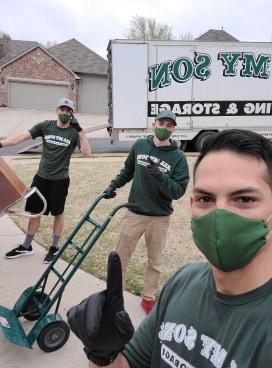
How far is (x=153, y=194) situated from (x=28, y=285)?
5.55 ft

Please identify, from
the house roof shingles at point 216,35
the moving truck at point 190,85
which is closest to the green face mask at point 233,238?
the moving truck at point 190,85

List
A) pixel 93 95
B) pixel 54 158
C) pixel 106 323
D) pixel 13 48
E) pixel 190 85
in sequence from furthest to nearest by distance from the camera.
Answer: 1. pixel 93 95
2. pixel 13 48
3. pixel 190 85
4. pixel 54 158
5. pixel 106 323

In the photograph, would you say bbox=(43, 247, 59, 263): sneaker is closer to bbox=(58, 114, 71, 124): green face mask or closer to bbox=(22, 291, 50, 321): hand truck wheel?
bbox=(22, 291, 50, 321): hand truck wheel

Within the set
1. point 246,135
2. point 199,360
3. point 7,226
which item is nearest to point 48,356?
point 199,360

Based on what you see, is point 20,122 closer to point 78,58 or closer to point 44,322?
point 78,58

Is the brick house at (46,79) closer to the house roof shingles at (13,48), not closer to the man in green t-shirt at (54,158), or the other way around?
the house roof shingles at (13,48)

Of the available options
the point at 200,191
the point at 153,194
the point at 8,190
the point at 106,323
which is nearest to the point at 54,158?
the point at 8,190

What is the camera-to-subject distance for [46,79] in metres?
35.3

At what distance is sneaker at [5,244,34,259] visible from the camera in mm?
5125

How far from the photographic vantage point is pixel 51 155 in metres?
5.03

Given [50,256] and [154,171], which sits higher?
[154,171]

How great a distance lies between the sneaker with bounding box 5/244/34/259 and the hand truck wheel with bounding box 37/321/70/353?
198cm

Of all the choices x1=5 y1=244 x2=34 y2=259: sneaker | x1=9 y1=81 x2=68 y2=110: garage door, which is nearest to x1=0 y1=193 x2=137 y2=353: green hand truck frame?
x1=5 y1=244 x2=34 y2=259: sneaker

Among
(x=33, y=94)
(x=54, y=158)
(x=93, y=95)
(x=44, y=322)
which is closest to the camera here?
(x=44, y=322)
